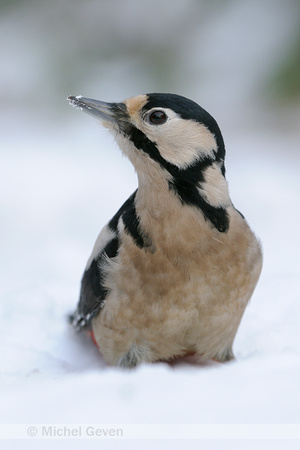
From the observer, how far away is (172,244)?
2289mm

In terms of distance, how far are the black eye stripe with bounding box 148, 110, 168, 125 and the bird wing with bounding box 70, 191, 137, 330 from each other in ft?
1.28

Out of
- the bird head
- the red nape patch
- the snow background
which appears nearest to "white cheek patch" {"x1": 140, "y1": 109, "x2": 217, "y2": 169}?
the bird head

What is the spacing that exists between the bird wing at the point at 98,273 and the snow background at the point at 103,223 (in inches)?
8.5

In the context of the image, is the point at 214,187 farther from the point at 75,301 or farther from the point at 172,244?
the point at 75,301

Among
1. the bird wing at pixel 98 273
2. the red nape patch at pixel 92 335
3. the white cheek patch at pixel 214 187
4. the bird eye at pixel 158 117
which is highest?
the bird eye at pixel 158 117

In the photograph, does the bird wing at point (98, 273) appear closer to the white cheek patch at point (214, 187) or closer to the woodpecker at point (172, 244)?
the woodpecker at point (172, 244)

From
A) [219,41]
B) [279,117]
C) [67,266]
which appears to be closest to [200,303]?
[67,266]

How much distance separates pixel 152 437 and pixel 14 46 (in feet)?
23.6

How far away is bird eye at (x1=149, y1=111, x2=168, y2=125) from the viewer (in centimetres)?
220

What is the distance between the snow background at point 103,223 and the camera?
5.65 ft

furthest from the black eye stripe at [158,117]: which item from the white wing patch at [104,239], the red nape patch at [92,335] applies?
the red nape patch at [92,335]

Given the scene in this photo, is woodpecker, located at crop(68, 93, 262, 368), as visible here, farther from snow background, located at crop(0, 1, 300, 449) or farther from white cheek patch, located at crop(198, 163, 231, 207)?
A: snow background, located at crop(0, 1, 300, 449)

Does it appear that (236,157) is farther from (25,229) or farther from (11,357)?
(11,357)

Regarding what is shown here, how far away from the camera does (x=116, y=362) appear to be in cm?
252
